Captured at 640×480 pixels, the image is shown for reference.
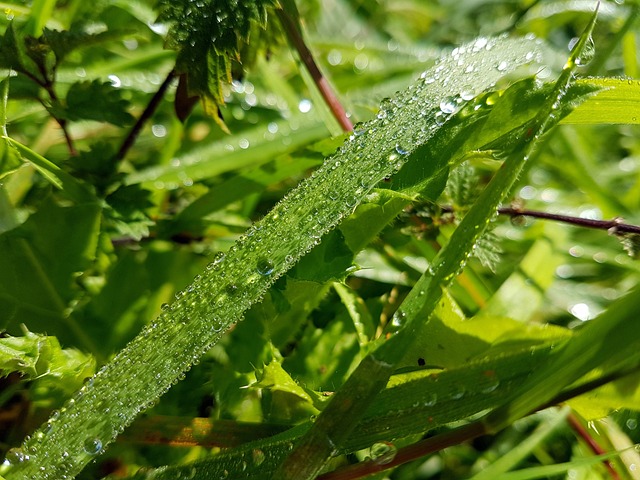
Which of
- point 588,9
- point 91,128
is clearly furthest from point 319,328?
point 588,9

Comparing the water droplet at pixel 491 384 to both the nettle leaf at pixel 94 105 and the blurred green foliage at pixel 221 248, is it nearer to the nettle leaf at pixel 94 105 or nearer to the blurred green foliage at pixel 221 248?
the blurred green foliage at pixel 221 248

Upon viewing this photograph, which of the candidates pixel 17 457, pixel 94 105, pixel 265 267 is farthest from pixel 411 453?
pixel 94 105

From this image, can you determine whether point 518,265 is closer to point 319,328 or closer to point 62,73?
point 319,328

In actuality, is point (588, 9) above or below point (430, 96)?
below

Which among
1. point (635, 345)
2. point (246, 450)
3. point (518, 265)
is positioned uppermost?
point (246, 450)

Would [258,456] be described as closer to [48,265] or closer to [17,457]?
[17,457]

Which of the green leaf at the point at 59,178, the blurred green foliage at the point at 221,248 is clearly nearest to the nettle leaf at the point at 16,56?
the blurred green foliage at the point at 221,248
